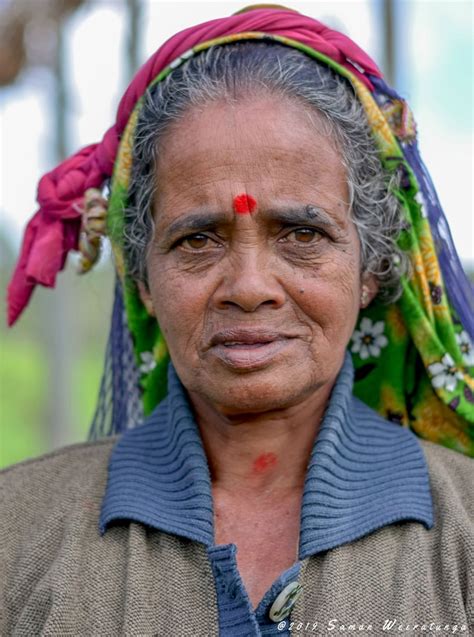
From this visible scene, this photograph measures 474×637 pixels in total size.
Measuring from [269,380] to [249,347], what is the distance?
97 millimetres

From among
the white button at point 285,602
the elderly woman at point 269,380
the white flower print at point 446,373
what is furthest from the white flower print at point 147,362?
the white button at point 285,602

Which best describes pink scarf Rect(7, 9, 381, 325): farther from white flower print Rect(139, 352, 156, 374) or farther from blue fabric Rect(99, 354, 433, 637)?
blue fabric Rect(99, 354, 433, 637)

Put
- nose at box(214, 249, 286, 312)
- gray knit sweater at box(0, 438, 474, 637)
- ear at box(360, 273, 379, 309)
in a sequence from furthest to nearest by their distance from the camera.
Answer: ear at box(360, 273, 379, 309), nose at box(214, 249, 286, 312), gray knit sweater at box(0, 438, 474, 637)

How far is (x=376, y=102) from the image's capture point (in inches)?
107

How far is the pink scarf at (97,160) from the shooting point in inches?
103

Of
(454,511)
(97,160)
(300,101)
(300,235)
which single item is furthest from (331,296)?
(97,160)

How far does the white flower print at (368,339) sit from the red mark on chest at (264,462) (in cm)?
47

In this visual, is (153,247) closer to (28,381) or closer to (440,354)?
(440,354)

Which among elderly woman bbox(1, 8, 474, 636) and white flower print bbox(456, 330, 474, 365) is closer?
elderly woman bbox(1, 8, 474, 636)

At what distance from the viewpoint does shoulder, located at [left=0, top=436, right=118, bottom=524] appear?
2625mm

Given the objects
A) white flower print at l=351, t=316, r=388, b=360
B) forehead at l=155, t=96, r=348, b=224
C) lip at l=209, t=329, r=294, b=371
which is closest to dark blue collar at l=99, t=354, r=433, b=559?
white flower print at l=351, t=316, r=388, b=360

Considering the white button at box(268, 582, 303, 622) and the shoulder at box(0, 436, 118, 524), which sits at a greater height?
the shoulder at box(0, 436, 118, 524)

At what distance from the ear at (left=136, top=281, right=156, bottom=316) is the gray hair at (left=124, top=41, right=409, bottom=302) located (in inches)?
2.4

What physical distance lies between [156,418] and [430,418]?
0.81m
